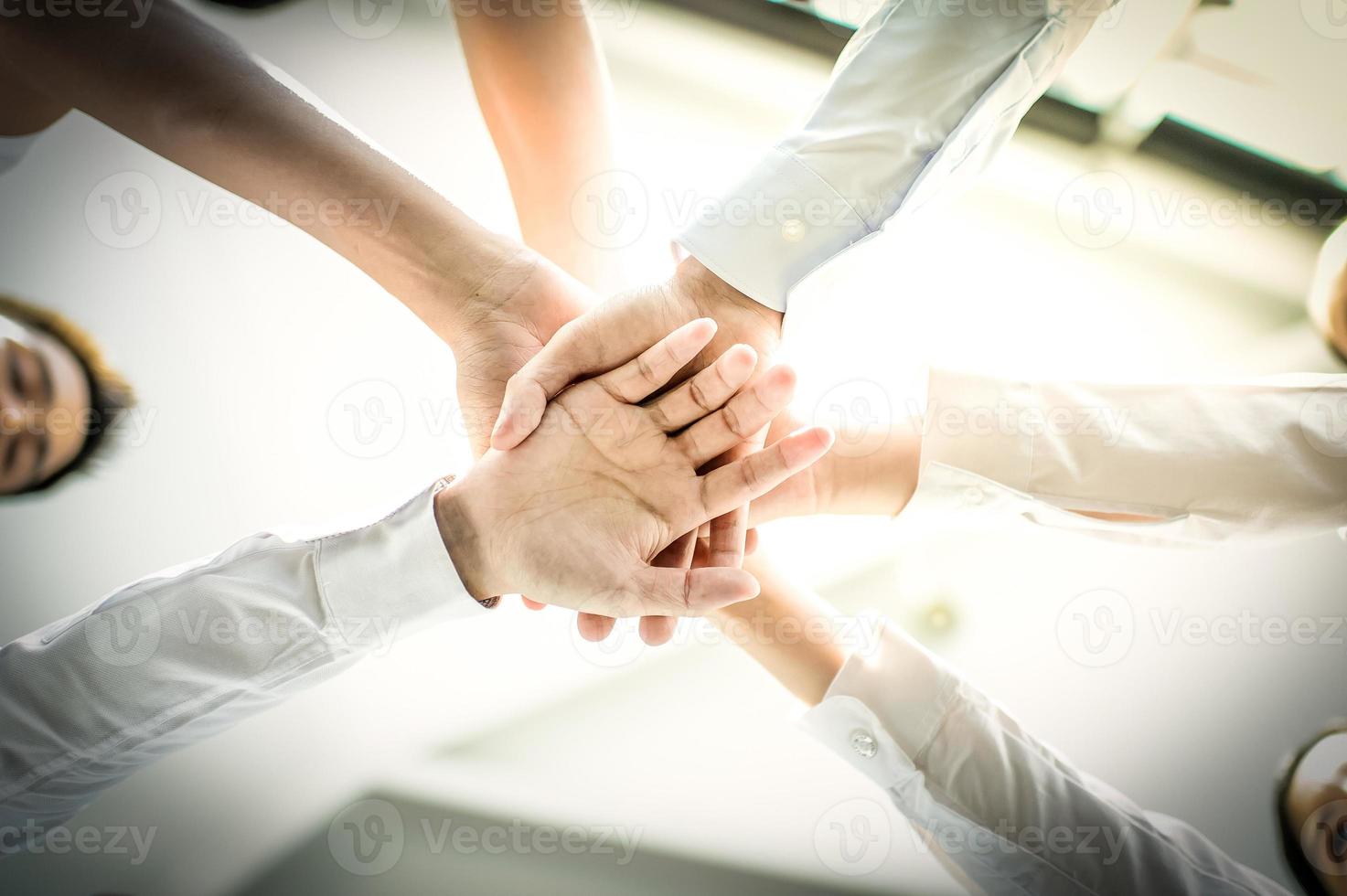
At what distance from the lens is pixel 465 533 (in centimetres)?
84

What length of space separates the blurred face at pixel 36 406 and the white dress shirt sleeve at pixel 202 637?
0.47m

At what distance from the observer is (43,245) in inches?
50.4

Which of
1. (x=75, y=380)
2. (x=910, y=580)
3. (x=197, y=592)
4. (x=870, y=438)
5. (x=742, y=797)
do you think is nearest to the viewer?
(x=197, y=592)

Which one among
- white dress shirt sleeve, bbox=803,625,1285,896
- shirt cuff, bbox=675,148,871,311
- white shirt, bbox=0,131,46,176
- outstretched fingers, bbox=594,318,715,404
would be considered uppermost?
white shirt, bbox=0,131,46,176

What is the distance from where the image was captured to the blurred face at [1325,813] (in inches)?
46.6

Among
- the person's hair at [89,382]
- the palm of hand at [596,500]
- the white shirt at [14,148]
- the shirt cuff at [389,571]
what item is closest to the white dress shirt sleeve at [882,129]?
the palm of hand at [596,500]

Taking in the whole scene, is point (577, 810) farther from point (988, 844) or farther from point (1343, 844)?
point (1343, 844)

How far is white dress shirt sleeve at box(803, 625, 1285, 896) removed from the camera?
2.87 feet

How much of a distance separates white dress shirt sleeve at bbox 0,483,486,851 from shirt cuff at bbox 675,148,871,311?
0.44 meters

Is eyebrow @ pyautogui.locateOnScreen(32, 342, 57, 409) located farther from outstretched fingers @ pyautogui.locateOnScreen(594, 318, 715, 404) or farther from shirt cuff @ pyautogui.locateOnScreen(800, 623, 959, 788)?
shirt cuff @ pyautogui.locateOnScreen(800, 623, 959, 788)

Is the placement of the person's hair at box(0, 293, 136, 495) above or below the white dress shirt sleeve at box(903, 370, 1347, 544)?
above

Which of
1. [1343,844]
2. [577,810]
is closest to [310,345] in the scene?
[577,810]

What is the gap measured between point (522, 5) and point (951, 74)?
2.30ft

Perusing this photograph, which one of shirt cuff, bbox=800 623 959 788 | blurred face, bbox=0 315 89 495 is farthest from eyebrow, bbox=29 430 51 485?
shirt cuff, bbox=800 623 959 788
